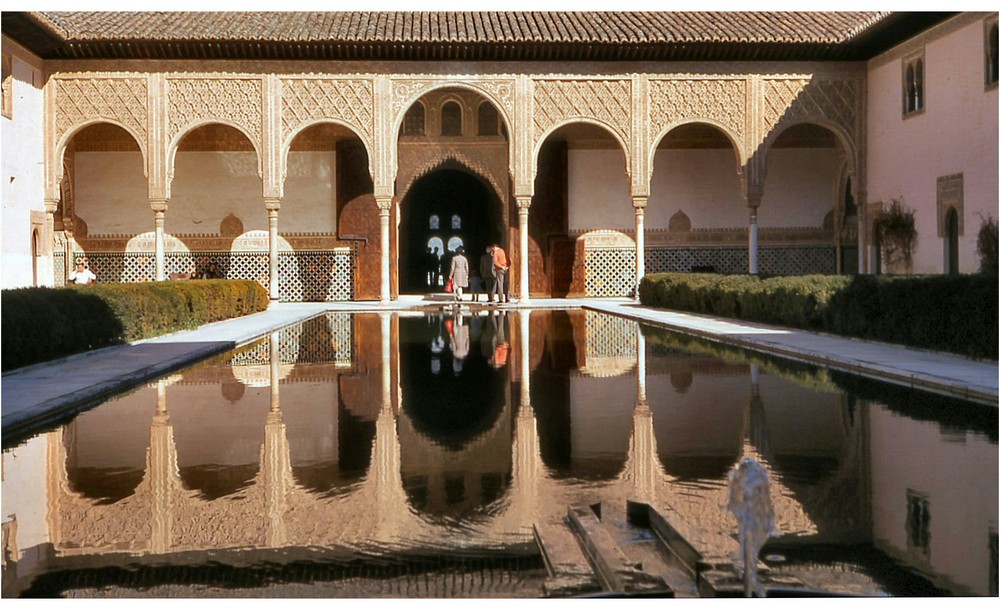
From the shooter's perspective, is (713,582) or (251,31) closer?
(713,582)

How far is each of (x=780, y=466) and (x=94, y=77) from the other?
18804mm

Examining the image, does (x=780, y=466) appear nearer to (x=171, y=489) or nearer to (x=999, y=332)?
(x=171, y=489)

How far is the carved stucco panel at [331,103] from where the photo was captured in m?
21.5

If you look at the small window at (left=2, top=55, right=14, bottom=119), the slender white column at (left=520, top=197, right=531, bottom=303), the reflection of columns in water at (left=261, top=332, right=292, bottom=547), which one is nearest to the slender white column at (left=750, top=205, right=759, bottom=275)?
the slender white column at (left=520, top=197, right=531, bottom=303)

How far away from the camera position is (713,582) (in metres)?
3.07

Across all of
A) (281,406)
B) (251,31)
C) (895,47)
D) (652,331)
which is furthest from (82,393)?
(895,47)

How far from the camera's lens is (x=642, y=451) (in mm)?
5523

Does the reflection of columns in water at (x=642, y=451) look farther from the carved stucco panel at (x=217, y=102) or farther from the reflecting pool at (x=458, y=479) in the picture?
the carved stucco panel at (x=217, y=102)

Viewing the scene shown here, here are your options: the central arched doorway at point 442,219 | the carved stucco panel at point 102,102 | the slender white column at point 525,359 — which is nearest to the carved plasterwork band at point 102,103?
the carved stucco panel at point 102,102

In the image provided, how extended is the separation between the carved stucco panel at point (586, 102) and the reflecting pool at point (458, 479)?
13.3m

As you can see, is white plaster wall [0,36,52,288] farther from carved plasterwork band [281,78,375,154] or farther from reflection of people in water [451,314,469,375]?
reflection of people in water [451,314,469,375]

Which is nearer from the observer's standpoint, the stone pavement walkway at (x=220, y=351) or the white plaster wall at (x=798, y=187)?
the stone pavement walkway at (x=220, y=351)

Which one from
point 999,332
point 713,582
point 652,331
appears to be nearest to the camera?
point 713,582

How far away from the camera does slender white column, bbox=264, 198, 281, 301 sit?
2166 cm
